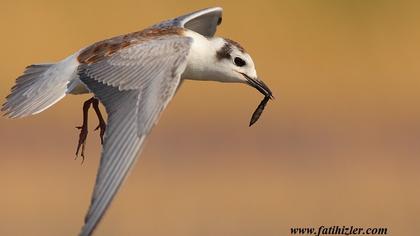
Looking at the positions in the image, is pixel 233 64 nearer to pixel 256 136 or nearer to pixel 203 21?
pixel 203 21

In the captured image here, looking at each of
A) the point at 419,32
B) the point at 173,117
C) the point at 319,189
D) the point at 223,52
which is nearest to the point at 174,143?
the point at 173,117

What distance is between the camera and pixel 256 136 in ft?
54.8

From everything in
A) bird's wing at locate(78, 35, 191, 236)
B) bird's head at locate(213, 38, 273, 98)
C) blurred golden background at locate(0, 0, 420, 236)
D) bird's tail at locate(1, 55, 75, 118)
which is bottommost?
blurred golden background at locate(0, 0, 420, 236)

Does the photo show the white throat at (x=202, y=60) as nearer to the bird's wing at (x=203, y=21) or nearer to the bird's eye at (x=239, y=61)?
the bird's eye at (x=239, y=61)

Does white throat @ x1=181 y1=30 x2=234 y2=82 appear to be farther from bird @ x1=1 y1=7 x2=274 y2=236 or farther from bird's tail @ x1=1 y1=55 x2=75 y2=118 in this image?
bird's tail @ x1=1 y1=55 x2=75 y2=118

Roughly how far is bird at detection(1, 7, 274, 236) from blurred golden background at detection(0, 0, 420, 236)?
10.5ft

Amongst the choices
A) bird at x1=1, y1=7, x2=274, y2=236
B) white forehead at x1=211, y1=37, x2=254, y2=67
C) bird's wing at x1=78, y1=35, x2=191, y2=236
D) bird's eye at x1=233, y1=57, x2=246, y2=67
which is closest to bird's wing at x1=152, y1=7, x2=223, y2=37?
bird at x1=1, y1=7, x2=274, y2=236

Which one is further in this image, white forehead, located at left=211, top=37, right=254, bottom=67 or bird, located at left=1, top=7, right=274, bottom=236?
white forehead, located at left=211, top=37, right=254, bottom=67

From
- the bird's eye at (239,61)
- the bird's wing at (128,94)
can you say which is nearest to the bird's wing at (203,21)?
the bird's eye at (239,61)

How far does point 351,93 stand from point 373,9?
2.11 metres

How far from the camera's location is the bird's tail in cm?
977

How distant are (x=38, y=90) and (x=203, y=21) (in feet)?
3.88

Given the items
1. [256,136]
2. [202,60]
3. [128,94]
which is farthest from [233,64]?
[256,136]

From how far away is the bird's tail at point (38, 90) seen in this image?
977 cm
